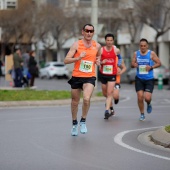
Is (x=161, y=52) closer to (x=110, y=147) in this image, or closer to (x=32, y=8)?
(x=32, y=8)

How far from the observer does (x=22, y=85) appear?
32.8m

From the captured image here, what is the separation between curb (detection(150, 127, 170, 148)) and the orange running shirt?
1664 millimetres

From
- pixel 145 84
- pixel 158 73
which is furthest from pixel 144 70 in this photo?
pixel 158 73

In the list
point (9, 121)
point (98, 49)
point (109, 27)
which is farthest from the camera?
point (109, 27)

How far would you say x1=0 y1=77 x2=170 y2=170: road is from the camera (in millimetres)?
9719

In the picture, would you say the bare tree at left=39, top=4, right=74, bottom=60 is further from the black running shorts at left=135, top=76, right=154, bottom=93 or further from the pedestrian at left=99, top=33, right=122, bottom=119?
the black running shorts at left=135, top=76, right=154, bottom=93

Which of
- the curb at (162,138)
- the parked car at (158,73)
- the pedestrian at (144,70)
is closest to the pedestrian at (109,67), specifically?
the pedestrian at (144,70)

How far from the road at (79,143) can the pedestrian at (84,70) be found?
1.63 feet

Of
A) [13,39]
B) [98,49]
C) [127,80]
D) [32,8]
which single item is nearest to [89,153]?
[98,49]

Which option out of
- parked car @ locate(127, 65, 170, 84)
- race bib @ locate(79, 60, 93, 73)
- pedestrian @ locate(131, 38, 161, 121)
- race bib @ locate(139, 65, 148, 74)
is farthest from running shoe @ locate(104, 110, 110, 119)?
parked car @ locate(127, 65, 170, 84)

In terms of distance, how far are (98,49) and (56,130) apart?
71.2 inches

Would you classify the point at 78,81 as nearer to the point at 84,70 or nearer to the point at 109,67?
the point at 84,70

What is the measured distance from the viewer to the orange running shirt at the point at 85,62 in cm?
1338

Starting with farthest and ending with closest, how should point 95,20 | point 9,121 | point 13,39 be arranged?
point 13,39 → point 95,20 → point 9,121
